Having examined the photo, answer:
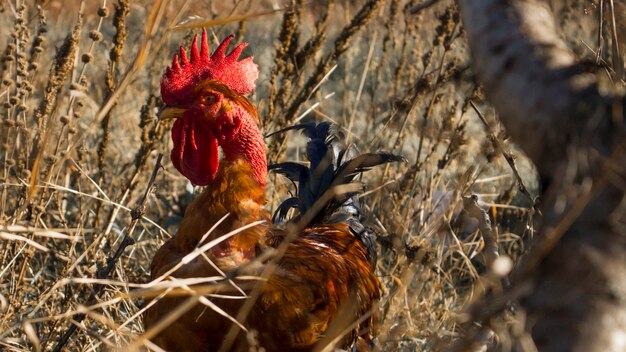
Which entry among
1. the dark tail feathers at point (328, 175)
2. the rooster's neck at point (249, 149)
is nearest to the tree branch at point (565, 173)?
the rooster's neck at point (249, 149)

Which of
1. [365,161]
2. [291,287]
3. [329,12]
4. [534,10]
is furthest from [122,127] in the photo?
[534,10]

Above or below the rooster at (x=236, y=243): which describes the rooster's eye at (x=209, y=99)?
above

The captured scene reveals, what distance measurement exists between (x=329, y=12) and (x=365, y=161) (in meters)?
1.11

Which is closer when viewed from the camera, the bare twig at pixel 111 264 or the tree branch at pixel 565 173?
the tree branch at pixel 565 173

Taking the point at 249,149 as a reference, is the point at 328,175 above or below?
below

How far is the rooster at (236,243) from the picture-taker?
8.16 ft

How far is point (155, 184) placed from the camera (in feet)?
11.2

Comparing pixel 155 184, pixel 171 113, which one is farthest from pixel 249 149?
pixel 155 184

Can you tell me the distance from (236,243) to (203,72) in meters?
0.68

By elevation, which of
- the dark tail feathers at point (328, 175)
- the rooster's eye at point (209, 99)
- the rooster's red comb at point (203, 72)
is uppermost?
the rooster's red comb at point (203, 72)

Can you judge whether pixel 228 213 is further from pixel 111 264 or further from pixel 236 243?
pixel 111 264

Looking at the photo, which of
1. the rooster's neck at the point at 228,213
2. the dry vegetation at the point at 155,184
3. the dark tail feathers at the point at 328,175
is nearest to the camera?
the dry vegetation at the point at 155,184

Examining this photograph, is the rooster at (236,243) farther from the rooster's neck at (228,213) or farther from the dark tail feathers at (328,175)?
the dark tail feathers at (328,175)

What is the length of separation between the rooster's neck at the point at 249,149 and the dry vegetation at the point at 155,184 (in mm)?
344
